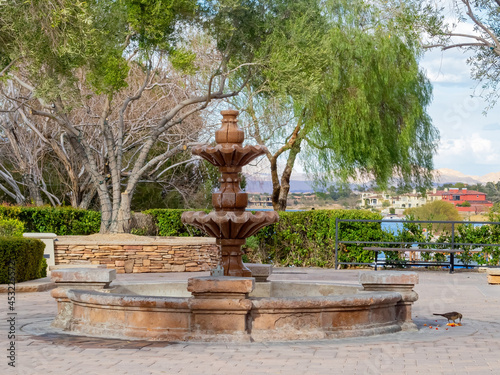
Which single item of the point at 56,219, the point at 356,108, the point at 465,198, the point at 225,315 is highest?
the point at 356,108

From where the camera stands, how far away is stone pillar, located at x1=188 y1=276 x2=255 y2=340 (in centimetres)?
772

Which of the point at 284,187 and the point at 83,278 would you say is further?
the point at 284,187

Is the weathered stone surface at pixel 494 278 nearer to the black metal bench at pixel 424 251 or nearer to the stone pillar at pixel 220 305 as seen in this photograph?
the black metal bench at pixel 424 251

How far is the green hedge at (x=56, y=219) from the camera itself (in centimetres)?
1991

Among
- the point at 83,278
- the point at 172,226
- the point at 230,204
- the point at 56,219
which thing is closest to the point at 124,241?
the point at 172,226

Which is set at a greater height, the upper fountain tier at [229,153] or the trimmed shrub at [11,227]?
the upper fountain tier at [229,153]

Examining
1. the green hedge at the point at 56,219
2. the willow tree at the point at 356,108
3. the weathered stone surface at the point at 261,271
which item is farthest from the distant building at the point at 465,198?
the weathered stone surface at the point at 261,271

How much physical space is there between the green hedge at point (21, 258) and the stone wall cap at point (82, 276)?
3.73 m

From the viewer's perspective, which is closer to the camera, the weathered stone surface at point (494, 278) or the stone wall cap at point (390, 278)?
the stone wall cap at point (390, 278)

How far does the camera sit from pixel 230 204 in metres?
9.67

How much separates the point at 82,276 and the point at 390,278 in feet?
12.8

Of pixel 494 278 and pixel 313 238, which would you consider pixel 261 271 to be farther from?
pixel 313 238

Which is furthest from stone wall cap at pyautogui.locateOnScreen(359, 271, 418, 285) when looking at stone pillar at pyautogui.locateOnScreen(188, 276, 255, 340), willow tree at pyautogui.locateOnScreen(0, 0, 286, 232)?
willow tree at pyautogui.locateOnScreen(0, 0, 286, 232)

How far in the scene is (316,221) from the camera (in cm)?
1903
